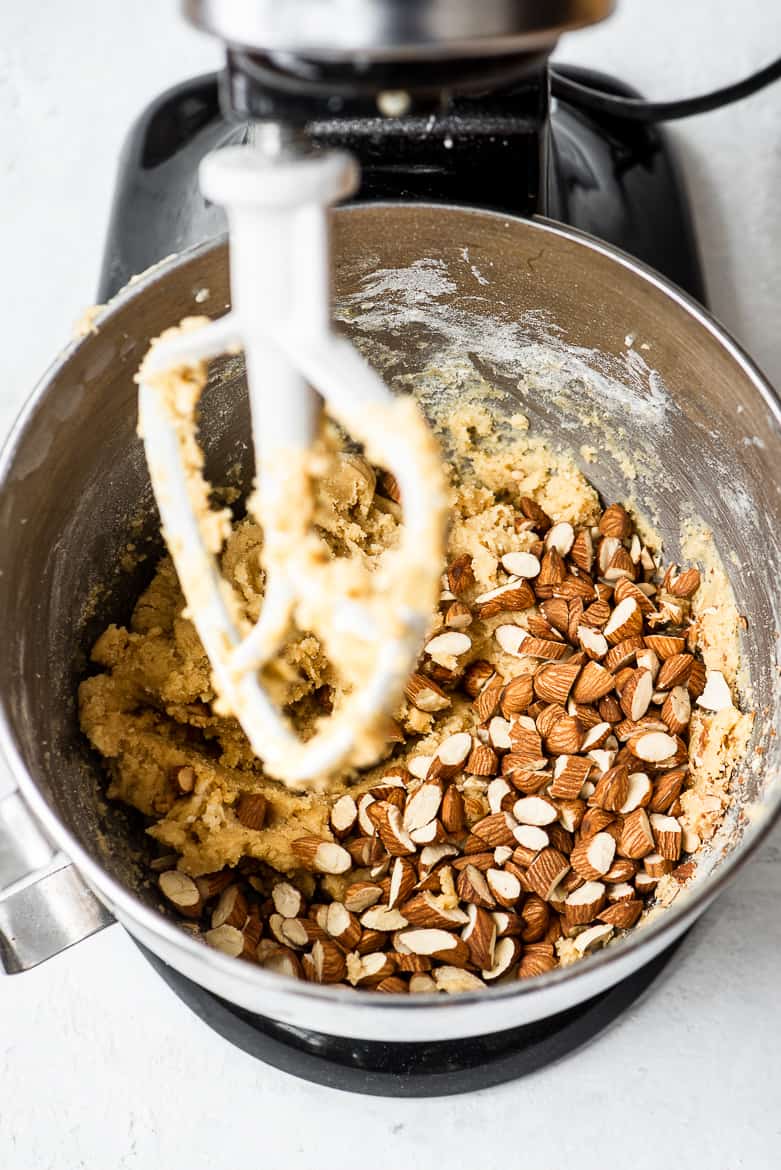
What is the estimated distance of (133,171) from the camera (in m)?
0.87

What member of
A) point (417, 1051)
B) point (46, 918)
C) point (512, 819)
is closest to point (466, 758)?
point (512, 819)

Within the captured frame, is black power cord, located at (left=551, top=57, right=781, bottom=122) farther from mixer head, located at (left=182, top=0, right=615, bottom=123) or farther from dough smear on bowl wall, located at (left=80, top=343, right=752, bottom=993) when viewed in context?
mixer head, located at (left=182, top=0, right=615, bottom=123)

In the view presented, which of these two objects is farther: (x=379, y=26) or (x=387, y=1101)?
(x=387, y=1101)

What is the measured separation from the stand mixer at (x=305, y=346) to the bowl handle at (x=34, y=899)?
0.22 m

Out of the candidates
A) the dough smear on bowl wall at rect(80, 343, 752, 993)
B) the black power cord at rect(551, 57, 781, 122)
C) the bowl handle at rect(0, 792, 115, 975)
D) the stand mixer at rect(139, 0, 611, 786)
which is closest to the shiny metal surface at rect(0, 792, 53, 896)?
the bowl handle at rect(0, 792, 115, 975)

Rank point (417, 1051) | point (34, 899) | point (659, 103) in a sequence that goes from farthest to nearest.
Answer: point (659, 103)
point (417, 1051)
point (34, 899)

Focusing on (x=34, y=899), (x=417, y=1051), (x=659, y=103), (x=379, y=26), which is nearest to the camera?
(x=379, y=26)

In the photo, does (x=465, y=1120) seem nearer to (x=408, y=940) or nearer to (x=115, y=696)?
(x=408, y=940)

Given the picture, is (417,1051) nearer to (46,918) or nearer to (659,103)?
(46,918)

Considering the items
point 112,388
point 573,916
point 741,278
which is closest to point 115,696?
point 112,388

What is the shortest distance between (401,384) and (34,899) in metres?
0.45

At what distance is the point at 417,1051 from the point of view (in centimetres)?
74

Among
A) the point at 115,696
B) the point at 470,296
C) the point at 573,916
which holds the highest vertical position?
the point at 470,296

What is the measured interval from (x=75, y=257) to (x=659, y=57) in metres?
0.56
